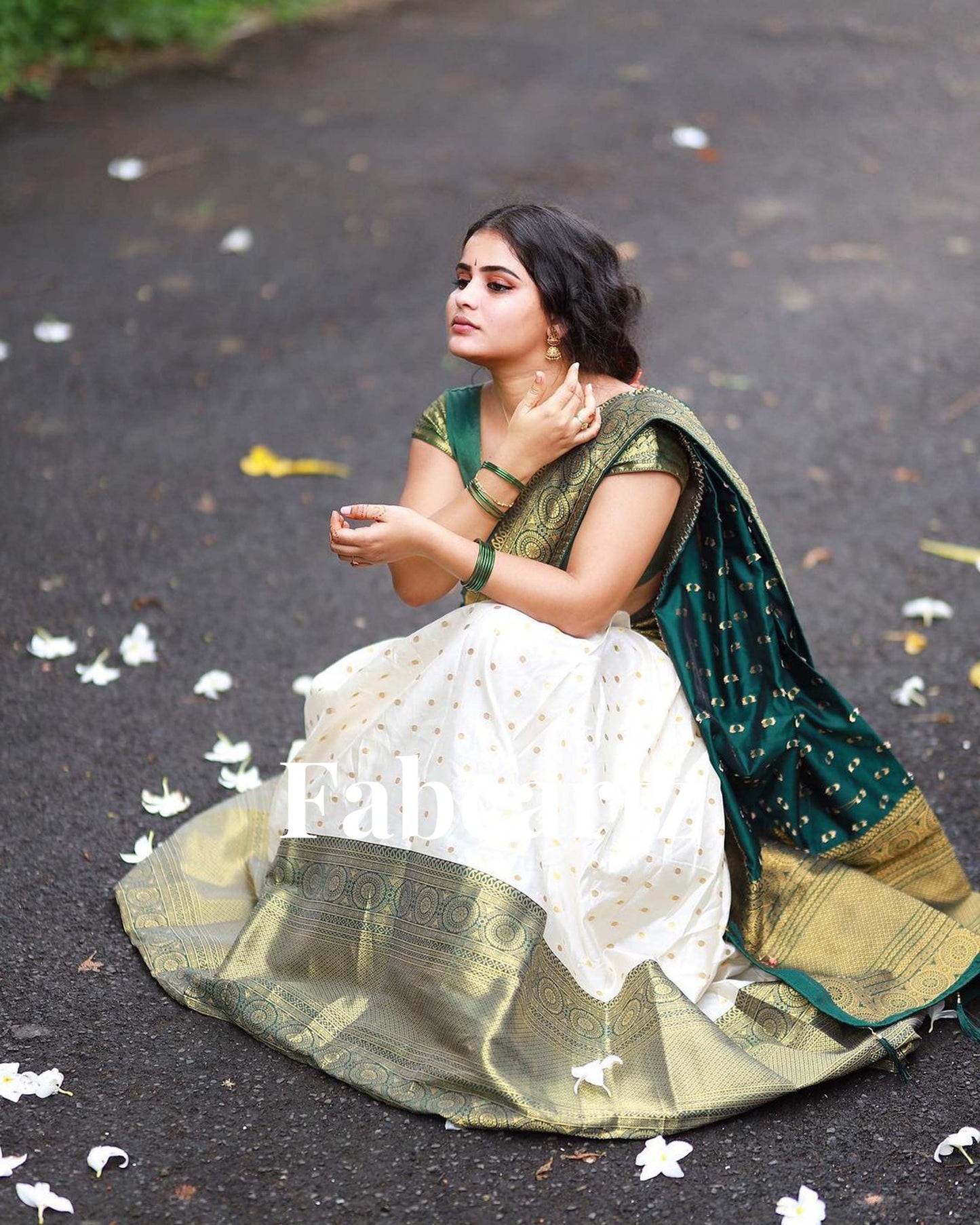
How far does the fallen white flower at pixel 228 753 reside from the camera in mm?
3594

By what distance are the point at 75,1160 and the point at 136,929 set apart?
0.63 metres

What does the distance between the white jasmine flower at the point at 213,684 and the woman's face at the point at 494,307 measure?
4.84 ft

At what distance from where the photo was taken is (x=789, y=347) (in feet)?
19.3

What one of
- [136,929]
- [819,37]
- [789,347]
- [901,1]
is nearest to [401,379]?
[789,347]

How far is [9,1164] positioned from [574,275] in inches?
71.0

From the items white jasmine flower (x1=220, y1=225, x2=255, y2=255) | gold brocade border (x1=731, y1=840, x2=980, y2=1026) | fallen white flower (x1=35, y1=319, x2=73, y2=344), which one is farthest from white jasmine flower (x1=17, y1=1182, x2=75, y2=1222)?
white jasmine flower (x1=220, y1=225, x2=255, y2=255)

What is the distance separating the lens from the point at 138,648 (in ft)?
13.2

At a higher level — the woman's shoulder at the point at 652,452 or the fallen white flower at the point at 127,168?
the woman's shoulder at the point at 652,452

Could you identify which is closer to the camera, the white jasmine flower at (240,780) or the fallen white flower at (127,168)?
the white jasmine flower at (240,780)

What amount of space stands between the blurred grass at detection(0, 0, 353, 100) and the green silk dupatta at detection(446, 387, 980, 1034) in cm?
589

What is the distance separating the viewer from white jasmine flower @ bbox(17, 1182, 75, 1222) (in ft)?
7.50

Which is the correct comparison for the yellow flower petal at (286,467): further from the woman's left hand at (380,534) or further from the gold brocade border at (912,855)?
the gold brocade border at (912,855)

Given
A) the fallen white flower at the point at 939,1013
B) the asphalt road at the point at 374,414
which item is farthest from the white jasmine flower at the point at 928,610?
the fallen white flower at the point at 939,1013

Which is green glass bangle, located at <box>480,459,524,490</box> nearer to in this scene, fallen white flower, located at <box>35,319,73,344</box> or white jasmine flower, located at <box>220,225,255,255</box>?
fallen white flower, located at <box>35,319,73,344</box>
